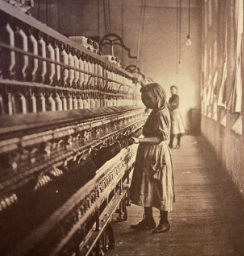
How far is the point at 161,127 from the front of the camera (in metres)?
4.00

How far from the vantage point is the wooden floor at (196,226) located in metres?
3.65

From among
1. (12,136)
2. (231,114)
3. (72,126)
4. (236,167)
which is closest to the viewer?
(12,136)

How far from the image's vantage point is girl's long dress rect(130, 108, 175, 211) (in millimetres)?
4031

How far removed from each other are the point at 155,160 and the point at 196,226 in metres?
1.07

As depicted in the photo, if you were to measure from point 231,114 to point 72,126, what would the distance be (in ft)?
14.4

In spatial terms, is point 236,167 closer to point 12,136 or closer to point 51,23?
point 12,136

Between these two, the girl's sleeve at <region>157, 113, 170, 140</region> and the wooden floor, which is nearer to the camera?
the wooden floor

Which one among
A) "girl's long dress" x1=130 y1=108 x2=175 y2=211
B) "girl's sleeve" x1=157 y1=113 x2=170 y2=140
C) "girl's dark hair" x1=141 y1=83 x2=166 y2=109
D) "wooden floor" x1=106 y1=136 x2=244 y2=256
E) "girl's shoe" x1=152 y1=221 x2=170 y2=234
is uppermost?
"girl's dark hair" x1=141 y1=83 x2=166 y2=109

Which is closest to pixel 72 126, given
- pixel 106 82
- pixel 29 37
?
pixel 29 37

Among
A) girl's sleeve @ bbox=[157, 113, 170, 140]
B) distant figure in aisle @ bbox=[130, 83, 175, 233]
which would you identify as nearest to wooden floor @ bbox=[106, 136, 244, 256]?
distant figure in aisle @ bbox=[130, 83, 175, 233]

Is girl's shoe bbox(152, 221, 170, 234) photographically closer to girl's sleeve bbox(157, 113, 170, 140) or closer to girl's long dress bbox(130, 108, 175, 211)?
girl's long dress bbox(130, 108, 175, 211)

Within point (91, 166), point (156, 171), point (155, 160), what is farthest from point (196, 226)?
point (91, 166)

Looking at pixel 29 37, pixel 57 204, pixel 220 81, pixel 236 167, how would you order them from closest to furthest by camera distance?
pixel 57 204, pixel 29 37, pixel 236 167, pixel 220 81

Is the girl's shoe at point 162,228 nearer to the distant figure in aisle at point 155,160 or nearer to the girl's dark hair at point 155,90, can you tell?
the distant figure in aisle at point 155,160
